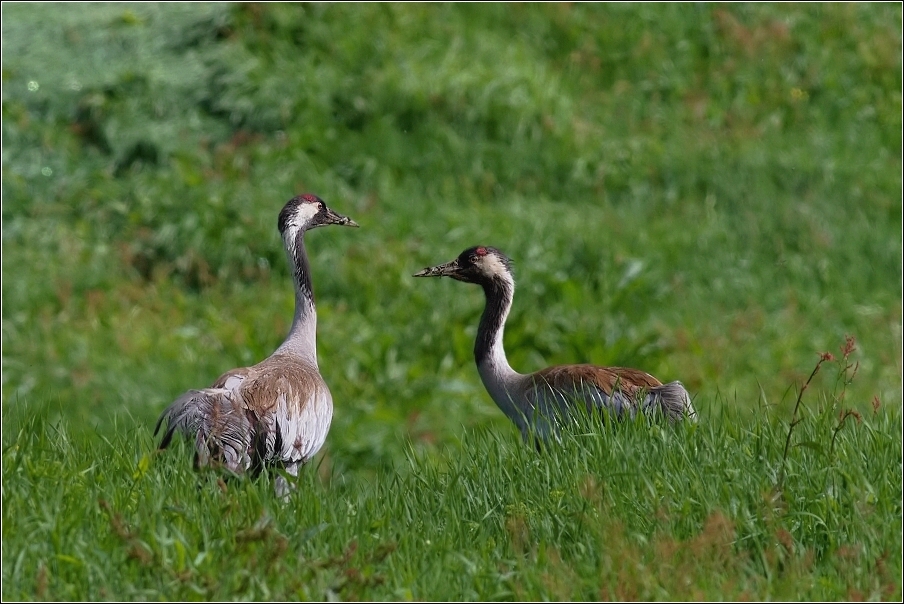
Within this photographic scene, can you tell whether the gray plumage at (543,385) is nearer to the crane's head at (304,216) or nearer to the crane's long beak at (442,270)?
the crane's long beak at (442,270)

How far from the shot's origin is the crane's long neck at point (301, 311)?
23.3ft

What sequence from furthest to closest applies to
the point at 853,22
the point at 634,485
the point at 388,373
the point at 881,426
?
the point at 853,22 → the point at 388,373 → the point at 881,426 → the point at 634,485

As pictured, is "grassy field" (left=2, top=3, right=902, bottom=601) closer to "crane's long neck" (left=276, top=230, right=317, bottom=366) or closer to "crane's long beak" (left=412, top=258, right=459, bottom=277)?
"crane's long neck" (left=276, top=230, right=317, bottom=366)

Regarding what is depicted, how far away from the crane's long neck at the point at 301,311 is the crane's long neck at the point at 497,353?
97cm

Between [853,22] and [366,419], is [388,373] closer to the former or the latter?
[366,419]

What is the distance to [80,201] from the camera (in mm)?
12891

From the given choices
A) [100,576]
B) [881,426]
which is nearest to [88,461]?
[100,576]

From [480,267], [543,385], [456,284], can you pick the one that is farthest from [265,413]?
[456,284]

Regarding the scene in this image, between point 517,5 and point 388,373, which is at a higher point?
point 517,5

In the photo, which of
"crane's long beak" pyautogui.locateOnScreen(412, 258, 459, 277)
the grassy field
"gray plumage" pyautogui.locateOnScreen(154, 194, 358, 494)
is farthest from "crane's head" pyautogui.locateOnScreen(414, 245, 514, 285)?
the grassy field

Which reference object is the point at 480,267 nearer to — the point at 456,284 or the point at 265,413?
the point at 265,413

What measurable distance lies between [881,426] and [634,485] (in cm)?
122

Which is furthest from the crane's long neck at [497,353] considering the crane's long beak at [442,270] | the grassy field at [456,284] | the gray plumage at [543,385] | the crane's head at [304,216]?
the crane's head at [304,216]

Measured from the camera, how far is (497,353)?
7426 mm
